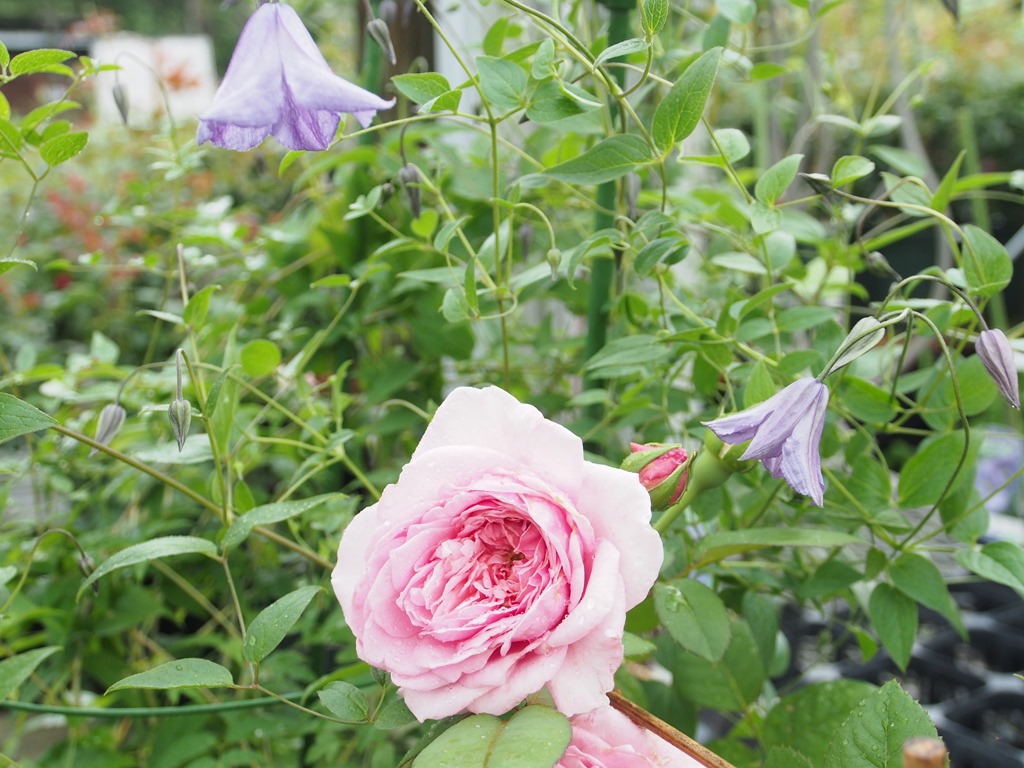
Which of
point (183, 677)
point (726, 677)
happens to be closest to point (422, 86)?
point (183, 677)

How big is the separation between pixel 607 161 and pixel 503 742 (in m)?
0.26

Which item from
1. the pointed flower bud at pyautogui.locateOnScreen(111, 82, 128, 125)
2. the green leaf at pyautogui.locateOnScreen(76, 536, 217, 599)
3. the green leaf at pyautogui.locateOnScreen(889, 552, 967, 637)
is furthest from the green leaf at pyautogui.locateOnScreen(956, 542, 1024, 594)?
the pointed flower bud at pyautogui.locateOnScreen(111, 82, 128, 125)

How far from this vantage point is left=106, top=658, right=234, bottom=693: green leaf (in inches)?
12.4

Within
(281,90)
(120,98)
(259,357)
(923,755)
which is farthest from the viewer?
(120,98)

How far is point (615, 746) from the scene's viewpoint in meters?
0.31

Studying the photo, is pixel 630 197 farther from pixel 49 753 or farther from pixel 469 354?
pixel 49 753

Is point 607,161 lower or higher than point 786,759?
higher

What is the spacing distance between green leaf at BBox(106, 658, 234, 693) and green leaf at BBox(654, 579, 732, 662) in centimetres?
19

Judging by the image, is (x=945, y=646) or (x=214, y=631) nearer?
(x=214, y=631)

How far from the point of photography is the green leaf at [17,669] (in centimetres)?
44

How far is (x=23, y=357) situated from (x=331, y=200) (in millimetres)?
277

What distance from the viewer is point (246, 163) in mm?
3041

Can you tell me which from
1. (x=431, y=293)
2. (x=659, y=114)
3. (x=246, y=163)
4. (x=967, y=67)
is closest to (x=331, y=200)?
(x=431, y=293)

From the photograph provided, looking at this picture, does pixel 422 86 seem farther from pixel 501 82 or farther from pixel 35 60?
pixel 35 60
